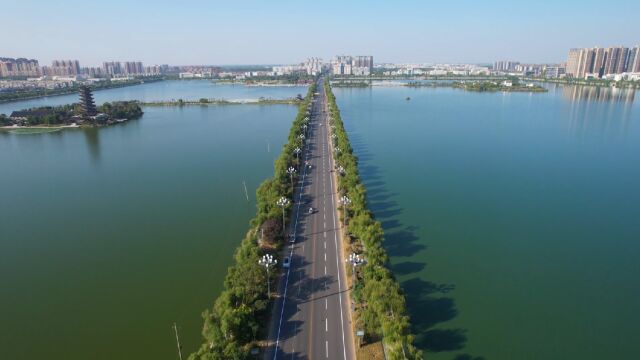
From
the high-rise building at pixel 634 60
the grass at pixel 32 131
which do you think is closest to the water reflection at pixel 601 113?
the high-rise building at pixel 634 60

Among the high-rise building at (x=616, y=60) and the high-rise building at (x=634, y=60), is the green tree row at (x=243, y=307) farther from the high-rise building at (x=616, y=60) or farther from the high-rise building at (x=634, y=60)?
the high-rise building at (x=634, y=60)

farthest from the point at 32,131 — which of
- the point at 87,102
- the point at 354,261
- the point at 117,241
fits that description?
the point at 354,261

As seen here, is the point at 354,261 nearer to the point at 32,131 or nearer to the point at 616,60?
the point at 32,131

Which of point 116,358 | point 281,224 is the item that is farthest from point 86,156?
point 116,358

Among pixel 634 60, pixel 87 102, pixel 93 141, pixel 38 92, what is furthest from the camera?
pixel 634 60

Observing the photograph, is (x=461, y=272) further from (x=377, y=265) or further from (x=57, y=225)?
(x=57, y=225)

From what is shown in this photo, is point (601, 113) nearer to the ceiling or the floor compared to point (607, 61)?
nearer to the floor

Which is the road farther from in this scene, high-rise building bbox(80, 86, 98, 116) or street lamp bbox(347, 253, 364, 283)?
high-rise building bbox(80, 86, 98, 116)

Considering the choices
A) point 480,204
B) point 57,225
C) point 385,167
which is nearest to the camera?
point 57,225
